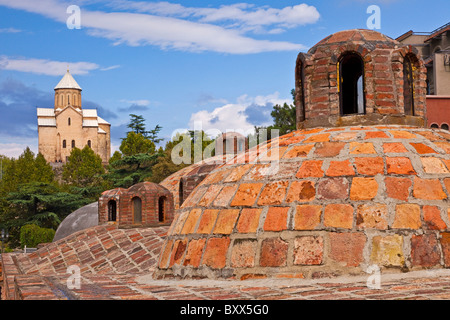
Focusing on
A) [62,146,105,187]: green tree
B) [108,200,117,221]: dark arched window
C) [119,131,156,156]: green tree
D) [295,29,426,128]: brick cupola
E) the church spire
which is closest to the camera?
[295,29,426,128]: brick cupola

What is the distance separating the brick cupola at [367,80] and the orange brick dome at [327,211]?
0.78ft

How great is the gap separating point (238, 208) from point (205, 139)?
3151 centimetres

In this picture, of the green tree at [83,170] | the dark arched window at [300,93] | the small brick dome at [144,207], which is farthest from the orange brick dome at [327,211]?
the green tree at [83,170]

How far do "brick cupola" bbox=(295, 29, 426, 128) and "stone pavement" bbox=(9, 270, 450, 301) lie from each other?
1.94m

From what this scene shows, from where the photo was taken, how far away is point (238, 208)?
510 centimetres

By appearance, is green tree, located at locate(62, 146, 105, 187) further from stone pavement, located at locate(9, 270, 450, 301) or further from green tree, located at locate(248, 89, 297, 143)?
stone pavement, located at locate(9, 270, 450, 301)

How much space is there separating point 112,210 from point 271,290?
39.8ft

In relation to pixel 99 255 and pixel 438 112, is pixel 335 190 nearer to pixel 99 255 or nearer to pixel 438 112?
pixel 99 255

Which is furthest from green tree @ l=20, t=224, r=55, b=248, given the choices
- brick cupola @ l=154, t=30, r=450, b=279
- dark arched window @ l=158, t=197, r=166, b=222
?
brick cupola @ l=154, t=30, r=450, b=279

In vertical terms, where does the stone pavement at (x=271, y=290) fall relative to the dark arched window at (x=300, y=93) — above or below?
below

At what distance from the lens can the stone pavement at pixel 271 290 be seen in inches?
146

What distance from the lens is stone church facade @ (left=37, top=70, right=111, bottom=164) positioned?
61031 millimetres

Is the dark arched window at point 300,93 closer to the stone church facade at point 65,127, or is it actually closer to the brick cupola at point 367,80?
the brick cupola at point 367,80
